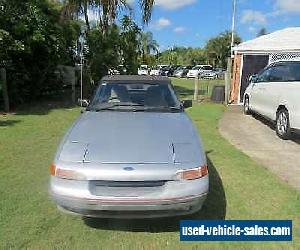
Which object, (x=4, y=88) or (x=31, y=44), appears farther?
(x=31, y=44)

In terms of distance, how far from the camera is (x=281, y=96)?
27.6 feet

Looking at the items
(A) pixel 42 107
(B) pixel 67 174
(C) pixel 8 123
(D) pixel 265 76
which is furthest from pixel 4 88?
(B) pixel 67 174

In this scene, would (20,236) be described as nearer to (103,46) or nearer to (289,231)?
(289,231)

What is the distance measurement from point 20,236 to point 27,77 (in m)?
9.75

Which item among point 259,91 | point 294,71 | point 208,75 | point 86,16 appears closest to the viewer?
point 294,71

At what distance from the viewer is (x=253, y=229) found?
151 inches

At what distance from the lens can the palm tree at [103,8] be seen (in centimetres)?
1456

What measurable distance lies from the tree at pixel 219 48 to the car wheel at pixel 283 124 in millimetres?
58674

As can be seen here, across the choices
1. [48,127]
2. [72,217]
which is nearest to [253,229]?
[72,217]

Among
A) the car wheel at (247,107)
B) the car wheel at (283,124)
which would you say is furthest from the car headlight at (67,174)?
the car wheel at (247,107)

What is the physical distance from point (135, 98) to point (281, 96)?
4.55m

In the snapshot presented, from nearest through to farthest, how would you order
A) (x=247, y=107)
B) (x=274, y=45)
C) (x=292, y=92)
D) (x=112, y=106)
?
(x=112, y=106)
(x=292, y=92)
(x=247, y=107)
(x=274, y=45)

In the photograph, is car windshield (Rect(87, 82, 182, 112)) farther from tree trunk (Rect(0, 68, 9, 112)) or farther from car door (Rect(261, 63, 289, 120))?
tree trunk (Rect(0, 68, 9, 112))

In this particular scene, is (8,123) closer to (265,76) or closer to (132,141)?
(132,141)
